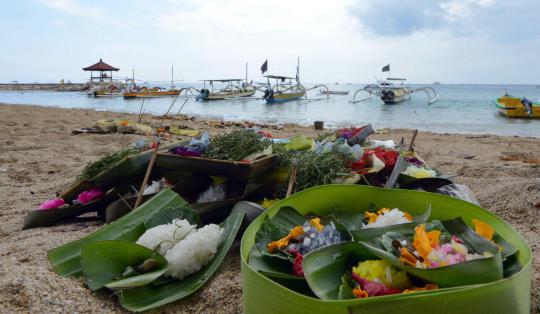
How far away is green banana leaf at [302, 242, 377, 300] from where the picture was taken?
3.93 ft

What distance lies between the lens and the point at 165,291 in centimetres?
166

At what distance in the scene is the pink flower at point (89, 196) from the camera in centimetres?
273

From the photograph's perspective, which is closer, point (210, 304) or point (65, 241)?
A: point (210, 304)

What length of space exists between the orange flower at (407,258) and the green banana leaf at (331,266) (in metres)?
0.10

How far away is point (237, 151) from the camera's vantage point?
259 centimetres

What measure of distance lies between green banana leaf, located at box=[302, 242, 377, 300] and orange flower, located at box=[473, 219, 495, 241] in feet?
1.63

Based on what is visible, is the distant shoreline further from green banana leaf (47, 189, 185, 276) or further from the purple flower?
green banana leaf (47, 189, 185, 276)

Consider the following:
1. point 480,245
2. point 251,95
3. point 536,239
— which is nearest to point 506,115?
point 536,239

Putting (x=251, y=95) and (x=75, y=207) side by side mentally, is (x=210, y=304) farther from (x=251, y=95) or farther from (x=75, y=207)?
(x=251, y=95)

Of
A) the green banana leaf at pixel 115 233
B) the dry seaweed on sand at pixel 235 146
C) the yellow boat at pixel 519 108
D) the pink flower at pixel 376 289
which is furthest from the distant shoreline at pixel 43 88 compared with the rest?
the pink flower at pixel 376 289

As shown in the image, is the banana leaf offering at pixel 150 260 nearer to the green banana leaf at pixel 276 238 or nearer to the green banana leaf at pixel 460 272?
the green banana leaf at pixel 276 238

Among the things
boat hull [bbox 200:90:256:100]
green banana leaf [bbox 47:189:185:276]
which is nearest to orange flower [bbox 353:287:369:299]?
green banana leaf [bbox 47:189:185:276]

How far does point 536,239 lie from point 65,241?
9.00ft

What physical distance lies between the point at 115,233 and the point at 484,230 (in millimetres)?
1721
